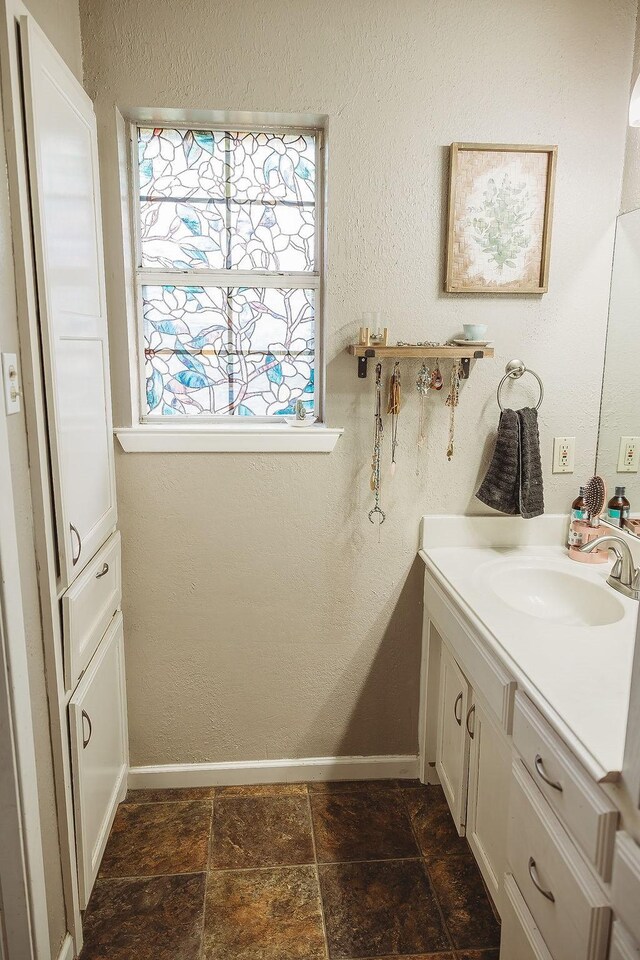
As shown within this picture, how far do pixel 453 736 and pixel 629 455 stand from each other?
98 cm

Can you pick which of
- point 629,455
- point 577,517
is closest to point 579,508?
point 577,517

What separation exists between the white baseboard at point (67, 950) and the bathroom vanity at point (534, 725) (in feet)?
3.30

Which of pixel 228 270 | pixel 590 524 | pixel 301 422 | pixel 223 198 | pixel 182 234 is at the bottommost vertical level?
pixel 590 524

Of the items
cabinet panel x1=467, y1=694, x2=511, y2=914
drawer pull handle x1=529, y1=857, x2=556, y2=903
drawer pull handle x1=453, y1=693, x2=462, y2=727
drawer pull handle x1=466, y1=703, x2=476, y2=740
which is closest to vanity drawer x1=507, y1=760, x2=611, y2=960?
drawer pull handle x1=529, y1=857, x2=556, y2=903

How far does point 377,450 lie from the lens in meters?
2.12

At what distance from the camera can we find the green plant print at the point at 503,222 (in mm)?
2000

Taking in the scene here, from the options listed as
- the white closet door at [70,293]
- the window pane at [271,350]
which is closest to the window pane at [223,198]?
the window pane at [271,350]

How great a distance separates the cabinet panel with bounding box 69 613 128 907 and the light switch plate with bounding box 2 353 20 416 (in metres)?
0.73

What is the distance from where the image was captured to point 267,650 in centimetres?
223

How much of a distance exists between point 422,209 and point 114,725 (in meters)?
1.81

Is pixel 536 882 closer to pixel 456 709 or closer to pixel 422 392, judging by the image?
pixel 456 709

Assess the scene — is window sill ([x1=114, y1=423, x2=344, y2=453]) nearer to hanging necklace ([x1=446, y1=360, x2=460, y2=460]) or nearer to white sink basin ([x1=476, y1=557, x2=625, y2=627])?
hanging necklace ([x1=446, y1=360, x2=460, y2=460])

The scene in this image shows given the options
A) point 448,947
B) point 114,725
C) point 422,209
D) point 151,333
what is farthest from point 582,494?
point 114,725

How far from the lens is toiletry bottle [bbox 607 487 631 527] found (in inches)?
79.2
